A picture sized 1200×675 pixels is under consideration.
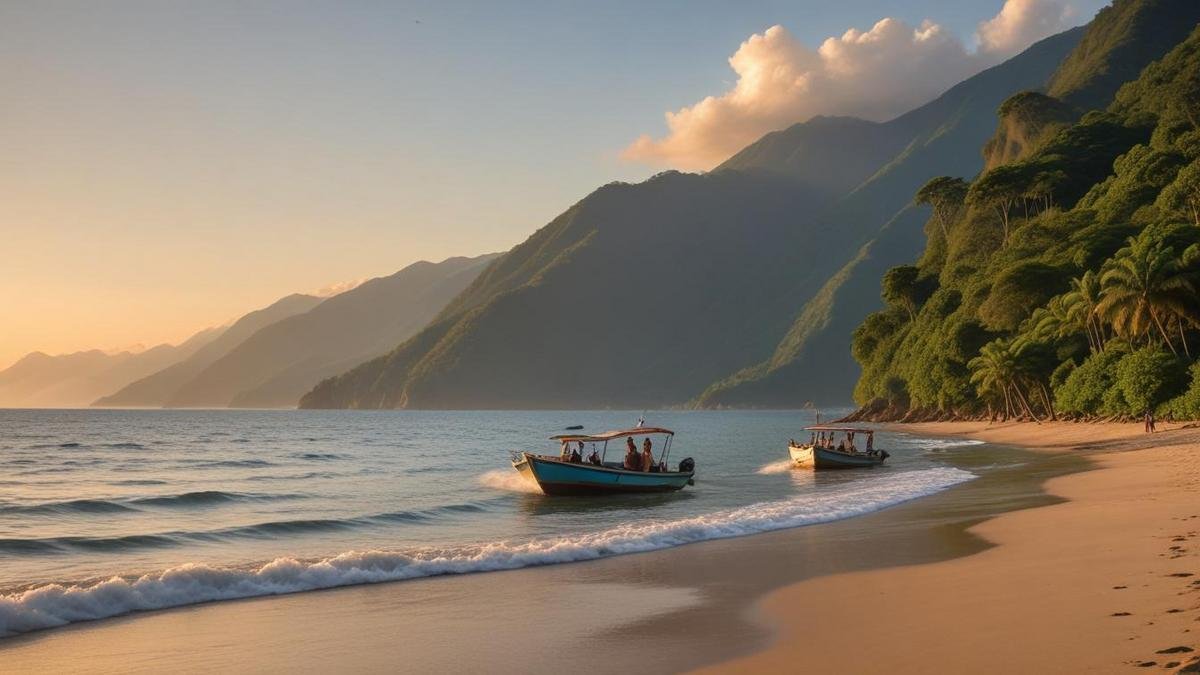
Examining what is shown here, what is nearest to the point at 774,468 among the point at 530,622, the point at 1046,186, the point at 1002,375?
the point at 1002,375

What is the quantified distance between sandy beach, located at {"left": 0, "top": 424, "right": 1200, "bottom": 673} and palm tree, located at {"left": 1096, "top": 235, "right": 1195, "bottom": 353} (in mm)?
39252

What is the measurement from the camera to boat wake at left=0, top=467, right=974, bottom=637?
13.8 m

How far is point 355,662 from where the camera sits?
1064 cm

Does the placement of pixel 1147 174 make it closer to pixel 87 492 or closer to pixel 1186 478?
pixel 1186 478

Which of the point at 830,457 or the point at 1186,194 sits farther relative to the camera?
the point at 1186,194

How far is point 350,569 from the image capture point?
55.9 ft

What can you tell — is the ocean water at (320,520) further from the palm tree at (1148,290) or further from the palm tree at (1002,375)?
the palm tree at (1002,375)

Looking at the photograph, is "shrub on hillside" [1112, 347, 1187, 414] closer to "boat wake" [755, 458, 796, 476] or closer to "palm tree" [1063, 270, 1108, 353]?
"palm tree" [1063, 270, 1108, 353]

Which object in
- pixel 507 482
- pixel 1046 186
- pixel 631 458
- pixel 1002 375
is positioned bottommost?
pixel 507 482

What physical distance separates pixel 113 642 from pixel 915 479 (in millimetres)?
30485

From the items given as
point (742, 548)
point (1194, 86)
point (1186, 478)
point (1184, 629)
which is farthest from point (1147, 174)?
point (1184, 629)

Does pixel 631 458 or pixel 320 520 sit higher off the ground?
pixel 631 458

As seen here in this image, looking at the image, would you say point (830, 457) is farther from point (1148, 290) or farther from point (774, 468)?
point (1148, 290)

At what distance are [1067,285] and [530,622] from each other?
83271 mm
